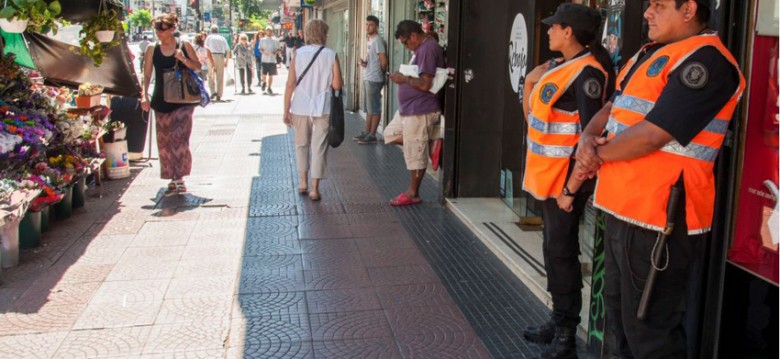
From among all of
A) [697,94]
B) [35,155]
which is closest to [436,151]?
[35,155]

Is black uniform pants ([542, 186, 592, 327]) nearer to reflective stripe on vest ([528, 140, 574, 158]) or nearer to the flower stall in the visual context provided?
reflective stripe on vest ([528, 140, 574, 158])

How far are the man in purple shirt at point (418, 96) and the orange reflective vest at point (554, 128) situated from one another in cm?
341

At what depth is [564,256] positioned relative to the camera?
3.82 metres

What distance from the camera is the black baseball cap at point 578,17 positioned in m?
3.61

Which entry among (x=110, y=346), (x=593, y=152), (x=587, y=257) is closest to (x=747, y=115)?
(x=593, y=152)

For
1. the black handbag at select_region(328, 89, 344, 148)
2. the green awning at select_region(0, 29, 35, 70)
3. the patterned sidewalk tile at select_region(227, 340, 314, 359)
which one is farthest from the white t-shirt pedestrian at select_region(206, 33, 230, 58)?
the patterned sidewalk tile at select_region(227, 340, 314, 359)

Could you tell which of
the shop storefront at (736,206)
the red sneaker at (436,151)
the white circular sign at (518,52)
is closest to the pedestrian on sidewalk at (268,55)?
the red sneaker at (436,151)

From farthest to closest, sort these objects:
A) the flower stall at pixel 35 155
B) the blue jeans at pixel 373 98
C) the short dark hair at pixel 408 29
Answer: the blue jeans at pixel 373 98 → the short dark hair at pixel 408 29 → the flower stall at pixel 35 155

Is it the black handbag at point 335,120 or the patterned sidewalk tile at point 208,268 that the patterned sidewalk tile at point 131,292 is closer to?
the patterned sidewalk tile at point 208,268

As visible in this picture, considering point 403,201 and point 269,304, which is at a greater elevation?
point 403,201

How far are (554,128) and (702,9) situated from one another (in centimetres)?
100

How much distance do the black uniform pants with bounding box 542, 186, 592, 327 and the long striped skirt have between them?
4830 millimetres

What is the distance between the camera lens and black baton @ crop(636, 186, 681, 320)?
→ 109 inches

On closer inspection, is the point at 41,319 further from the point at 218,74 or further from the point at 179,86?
the point at 218,74
